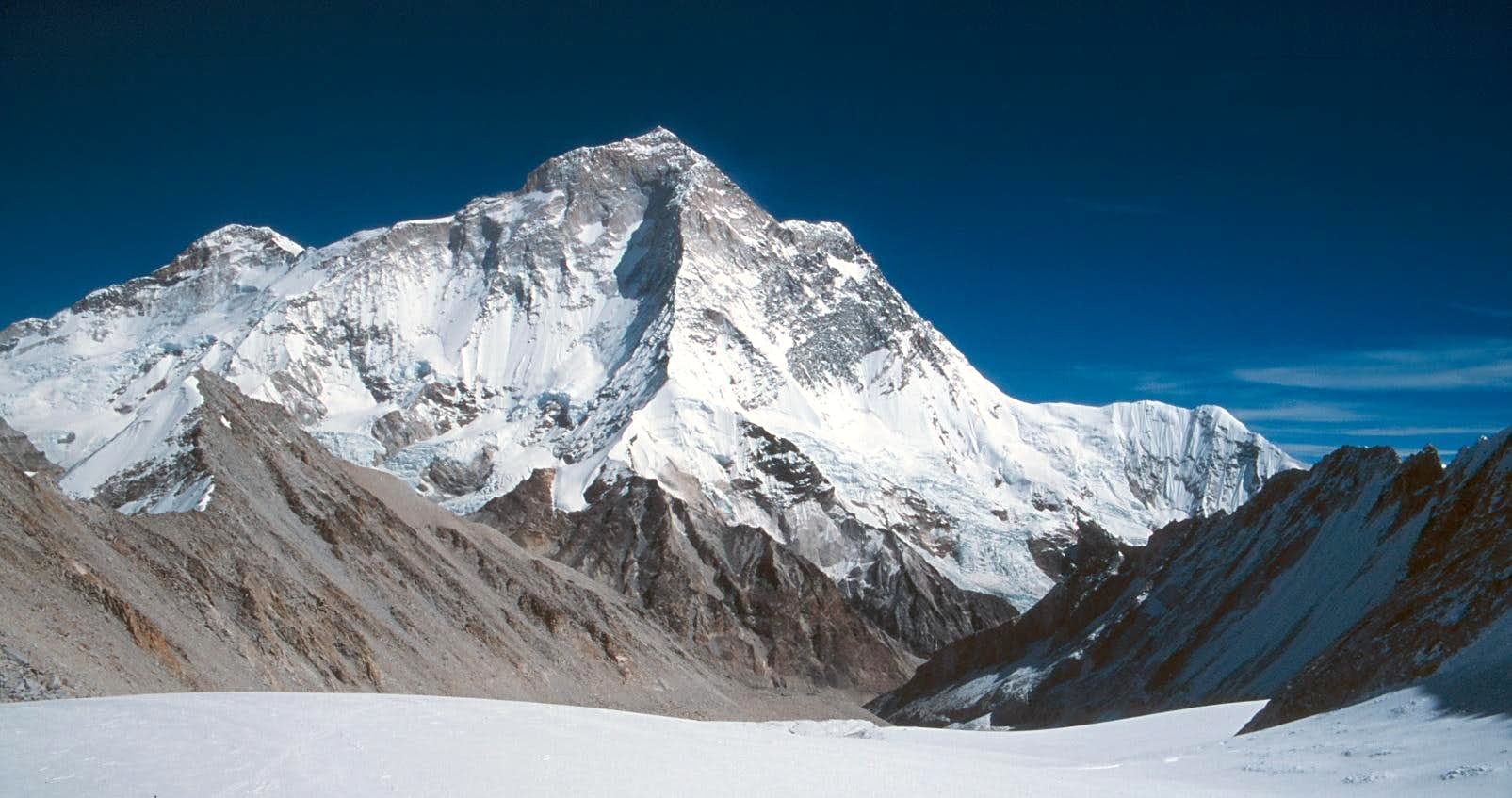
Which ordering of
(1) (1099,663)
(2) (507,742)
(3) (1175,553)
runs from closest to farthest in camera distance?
(2) (507,742) → (1) (1099,663) → (3) (1175,553)

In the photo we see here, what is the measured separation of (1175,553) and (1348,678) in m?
77.9

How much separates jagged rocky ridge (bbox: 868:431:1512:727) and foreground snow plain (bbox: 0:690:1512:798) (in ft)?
11.7

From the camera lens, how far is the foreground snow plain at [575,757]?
48.9 ft

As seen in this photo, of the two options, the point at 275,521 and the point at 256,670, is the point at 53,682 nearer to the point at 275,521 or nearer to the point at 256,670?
the point at 256,670

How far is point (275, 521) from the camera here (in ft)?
246

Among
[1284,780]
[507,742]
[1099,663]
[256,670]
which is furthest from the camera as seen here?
[1099,663]

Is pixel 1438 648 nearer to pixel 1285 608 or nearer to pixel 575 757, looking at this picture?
pixel 575 757

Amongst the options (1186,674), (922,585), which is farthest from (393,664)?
(922,585)

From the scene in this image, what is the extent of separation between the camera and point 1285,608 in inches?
2926

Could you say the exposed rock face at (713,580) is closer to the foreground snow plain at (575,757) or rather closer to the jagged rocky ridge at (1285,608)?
the jagged rocky ridge at (1285,608)

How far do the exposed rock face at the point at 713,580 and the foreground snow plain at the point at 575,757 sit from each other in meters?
124

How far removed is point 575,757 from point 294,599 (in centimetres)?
5537

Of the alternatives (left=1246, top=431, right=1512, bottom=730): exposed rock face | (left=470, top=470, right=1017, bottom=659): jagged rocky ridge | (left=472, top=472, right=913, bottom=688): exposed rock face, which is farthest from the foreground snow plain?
(left=470, top=470, right=1017, bottom=659): jagged rocky ridge

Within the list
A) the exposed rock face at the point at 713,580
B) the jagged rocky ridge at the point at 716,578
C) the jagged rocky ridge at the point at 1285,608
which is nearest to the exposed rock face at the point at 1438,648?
the jagged rocky ridge at the point at 1285,608
